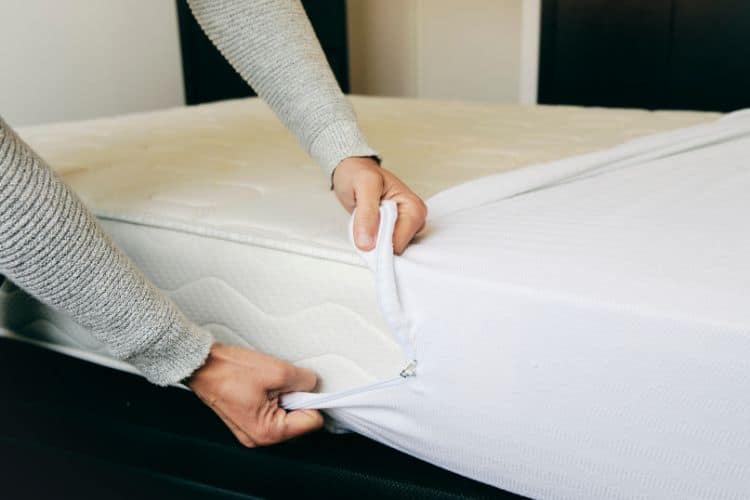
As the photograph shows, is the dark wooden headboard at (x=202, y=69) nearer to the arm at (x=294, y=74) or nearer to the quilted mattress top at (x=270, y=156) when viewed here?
the quilted mattress top at (x=270, y=156)

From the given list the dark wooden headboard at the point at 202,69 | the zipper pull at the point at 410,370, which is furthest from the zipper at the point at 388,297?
the dark wooden headboard at the point at 202,69

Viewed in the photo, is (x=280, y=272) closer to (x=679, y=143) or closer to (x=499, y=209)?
(x=499, y=209)

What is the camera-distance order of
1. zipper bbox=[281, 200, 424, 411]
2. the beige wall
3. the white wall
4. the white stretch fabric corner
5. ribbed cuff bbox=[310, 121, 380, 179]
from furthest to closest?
the beige wall < the white wall < ribbed cuff bbox=[310, 121, 380, 179] < zipper bbox=[281, 200, 424, 411] < the white stretch fabric corner

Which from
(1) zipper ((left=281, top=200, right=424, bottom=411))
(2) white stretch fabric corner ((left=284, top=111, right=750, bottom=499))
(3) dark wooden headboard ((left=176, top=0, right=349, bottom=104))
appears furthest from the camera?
(3) dark wooden headboard ((left=176, top=0, right=349, bottom=104))

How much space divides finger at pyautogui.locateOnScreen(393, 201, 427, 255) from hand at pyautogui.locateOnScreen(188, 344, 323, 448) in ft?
0.52

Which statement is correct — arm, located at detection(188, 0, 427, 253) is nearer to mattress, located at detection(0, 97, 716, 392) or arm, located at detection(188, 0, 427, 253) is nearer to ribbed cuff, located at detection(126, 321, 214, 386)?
mattress, located at detection(0, 97, 716, 392)

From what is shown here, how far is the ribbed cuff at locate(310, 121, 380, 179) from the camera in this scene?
0.76 meters

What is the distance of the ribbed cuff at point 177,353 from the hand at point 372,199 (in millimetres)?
174

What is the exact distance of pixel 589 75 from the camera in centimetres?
357

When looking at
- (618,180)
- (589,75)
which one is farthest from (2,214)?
(589,75)

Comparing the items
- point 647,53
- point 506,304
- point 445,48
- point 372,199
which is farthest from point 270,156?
point 445,48

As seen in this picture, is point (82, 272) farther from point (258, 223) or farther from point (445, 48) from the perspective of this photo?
point (445, 48)

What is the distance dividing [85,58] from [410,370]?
8.40ft

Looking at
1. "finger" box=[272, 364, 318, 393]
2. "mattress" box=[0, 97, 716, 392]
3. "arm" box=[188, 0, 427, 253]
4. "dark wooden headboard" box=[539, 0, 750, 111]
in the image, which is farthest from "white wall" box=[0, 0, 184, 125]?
"finger" box=[272, 364, 318, 393]
